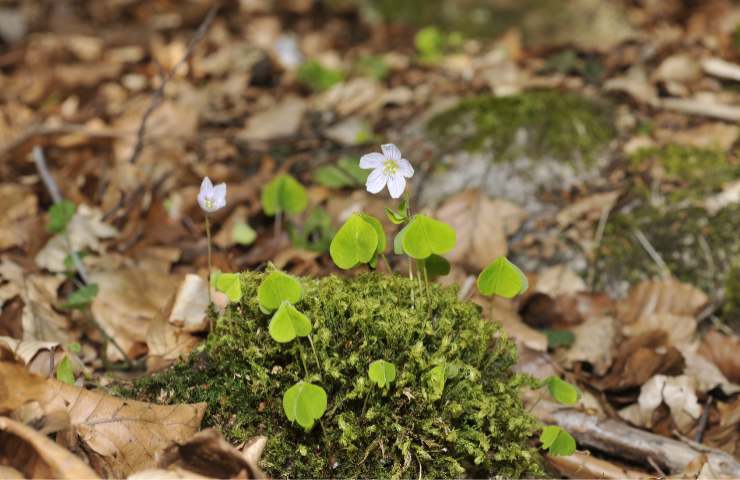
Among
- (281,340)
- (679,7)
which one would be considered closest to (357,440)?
(281,340)

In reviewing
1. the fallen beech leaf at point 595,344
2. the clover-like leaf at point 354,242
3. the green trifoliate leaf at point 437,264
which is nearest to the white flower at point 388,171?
the clover-like leaf at point 354,242

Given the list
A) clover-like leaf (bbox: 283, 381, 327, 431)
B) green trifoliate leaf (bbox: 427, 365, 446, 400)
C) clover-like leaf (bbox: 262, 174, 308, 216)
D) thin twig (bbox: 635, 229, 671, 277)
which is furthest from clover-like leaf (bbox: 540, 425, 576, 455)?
clover-like leaf (bbox: 262, 174, 308, 216)

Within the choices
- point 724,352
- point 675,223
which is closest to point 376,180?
point 724,352

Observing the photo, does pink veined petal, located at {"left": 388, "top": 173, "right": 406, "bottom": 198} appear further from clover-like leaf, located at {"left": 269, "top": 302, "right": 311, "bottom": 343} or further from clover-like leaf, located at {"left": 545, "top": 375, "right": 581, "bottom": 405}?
clover-like leaf, located at {"left": 545, "top": 375, "right": 581, "bottom": 405}

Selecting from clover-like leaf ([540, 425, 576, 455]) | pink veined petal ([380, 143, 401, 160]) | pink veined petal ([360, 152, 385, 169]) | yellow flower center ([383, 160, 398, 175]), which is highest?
pink veined petal ([380, 143, 401, 160])

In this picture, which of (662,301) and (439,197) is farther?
(439,197)

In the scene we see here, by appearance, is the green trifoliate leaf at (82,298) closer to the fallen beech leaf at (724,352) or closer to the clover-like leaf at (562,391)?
the clover-like leaf at (562,391)

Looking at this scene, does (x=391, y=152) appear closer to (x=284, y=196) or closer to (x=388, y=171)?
(x=388, y=171)
